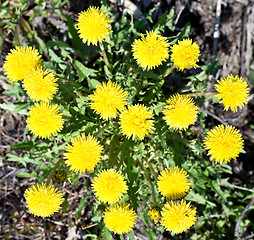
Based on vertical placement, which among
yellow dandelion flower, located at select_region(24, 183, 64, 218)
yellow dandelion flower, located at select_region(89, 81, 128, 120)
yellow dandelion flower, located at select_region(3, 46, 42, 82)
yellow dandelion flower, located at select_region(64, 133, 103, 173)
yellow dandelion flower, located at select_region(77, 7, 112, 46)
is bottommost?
yellow dandelion flower, located at select_region(24, 183, 64, 218)

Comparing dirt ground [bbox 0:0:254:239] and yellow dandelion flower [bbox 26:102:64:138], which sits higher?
dirt ground [bbox 0:0:254:239]

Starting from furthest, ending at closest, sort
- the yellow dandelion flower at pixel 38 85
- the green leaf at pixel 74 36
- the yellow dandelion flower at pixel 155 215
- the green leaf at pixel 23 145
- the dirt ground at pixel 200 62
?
the dirt ground at pixel 200 62 < the green leaf at pixel 74 36 < the green leaf at pixel 23 145 < the yellow dandelion flower at pixel 155 215 < the yellow dandelion flower at pixel 38 85

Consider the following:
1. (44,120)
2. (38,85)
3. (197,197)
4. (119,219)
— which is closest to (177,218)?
(119,219)

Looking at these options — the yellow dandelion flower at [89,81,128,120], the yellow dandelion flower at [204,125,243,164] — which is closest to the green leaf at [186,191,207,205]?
the yellow dandelion flower at [204,125,243,164]

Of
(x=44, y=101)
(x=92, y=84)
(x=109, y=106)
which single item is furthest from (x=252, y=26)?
(x=44, y=101)

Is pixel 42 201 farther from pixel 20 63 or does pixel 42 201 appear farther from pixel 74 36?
pixel 74 36

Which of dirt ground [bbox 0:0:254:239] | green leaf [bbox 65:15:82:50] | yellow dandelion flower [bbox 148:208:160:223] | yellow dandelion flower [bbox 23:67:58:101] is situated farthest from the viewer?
dirt ground [bbox 0:0:254:239]

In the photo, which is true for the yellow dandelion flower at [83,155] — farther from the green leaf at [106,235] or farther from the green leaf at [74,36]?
the green leaf at [74,36]

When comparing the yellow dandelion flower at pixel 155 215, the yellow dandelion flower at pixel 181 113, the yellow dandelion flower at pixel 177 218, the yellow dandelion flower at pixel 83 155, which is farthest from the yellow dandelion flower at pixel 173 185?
the yellow dandelion flower at pixel 83 155

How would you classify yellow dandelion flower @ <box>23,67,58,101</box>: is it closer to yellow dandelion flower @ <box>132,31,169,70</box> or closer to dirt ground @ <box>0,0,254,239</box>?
yellow dandelion flower @ <box>132,31,169,70</box>
